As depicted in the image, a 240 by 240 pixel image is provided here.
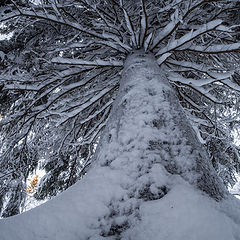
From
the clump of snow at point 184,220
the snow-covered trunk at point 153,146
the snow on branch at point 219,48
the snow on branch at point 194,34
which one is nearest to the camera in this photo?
the clump of snow at point 184,220

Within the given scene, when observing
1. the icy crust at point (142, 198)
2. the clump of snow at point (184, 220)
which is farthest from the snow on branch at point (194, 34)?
the clump of snow at point (184, 220)

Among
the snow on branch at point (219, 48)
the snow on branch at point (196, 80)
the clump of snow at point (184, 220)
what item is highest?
the snow on branch at point (219, 48)

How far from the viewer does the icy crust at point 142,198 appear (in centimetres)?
59

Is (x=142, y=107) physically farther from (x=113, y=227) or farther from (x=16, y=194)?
(x=16, y=194)

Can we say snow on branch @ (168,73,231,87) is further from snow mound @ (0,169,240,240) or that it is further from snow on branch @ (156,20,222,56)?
snow mound @ (0,169,240,240)

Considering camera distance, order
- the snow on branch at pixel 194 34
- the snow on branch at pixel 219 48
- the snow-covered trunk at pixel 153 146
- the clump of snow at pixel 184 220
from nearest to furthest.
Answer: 1. the clump of snow at pixel 184 220
2. the snow-covered trunk at pixel 153 146
3. the snow on branch at pixel 194 34
4. the snow on branch at pixel 219 48

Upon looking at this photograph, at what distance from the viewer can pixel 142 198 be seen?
73 cm

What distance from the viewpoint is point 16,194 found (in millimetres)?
2977

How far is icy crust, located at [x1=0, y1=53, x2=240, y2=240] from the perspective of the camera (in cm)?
59

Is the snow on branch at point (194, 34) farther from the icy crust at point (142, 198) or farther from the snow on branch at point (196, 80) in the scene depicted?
the icy crust at point (142, 198)

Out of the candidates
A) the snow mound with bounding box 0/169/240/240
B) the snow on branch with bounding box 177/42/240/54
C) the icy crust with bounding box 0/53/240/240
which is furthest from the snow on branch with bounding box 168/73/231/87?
the snow mound with bounding box 0/169/240/240

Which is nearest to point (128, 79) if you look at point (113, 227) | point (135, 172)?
point (135, 172)

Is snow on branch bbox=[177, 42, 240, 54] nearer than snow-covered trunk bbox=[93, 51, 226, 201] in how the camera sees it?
No

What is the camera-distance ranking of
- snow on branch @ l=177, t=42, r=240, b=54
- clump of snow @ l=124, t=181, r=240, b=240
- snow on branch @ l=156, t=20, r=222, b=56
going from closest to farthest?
1. clump of snow @ l=124, t=181, r=240, b=240
2. snow on branch @ l=156, t=20, r=222, b=56
3. snow on branch @ l=177, t=42, r=240, b=54
